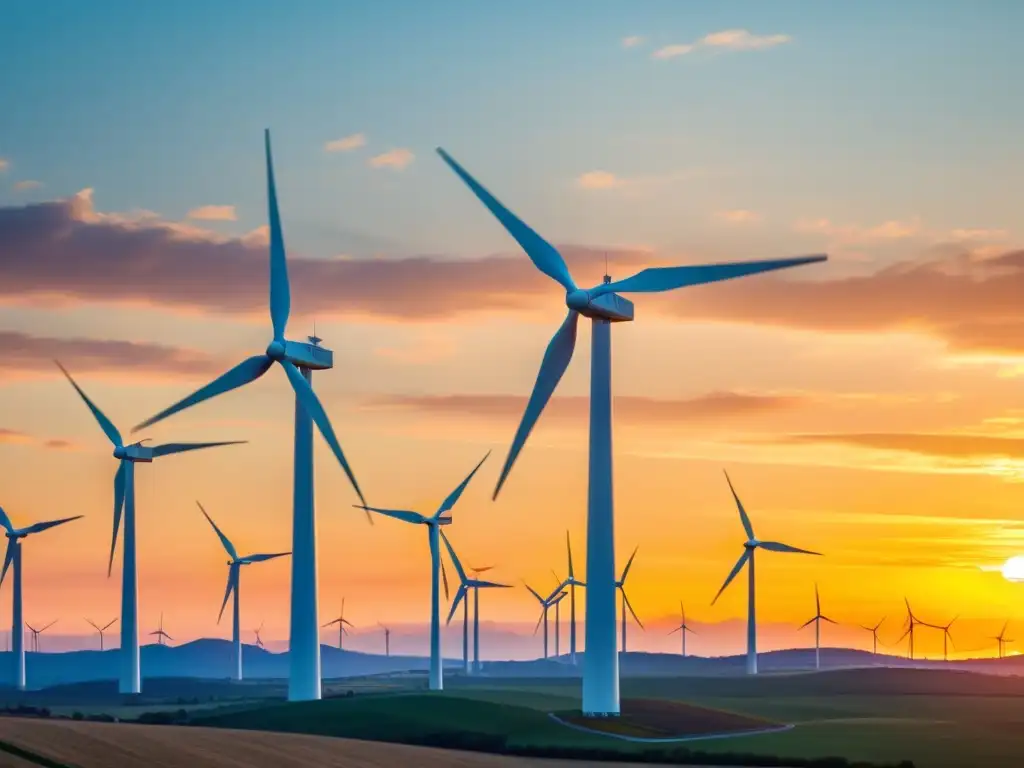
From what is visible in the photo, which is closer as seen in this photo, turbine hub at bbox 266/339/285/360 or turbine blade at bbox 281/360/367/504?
turbine blade at bbox 281/360/367/504

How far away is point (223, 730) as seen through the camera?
325ft

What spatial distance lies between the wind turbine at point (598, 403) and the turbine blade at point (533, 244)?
6cm

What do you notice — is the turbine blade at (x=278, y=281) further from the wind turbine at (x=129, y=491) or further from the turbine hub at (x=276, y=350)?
the wind turbine at (x=129, y=491)

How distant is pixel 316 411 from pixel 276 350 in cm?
952

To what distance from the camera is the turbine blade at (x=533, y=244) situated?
110 metres

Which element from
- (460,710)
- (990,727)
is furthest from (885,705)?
(460,710)

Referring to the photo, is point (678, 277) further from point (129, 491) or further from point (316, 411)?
point (129, 491)

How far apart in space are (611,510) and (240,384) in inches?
1241

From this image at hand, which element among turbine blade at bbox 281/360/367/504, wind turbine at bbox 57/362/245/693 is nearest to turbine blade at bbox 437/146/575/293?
turbine blade at bbox 281/360/367/504

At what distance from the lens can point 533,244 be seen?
111 metres

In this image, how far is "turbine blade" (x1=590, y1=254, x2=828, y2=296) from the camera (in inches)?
3915

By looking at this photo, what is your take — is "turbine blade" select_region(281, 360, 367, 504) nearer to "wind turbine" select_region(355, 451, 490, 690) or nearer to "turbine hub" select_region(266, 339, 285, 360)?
"turbine hub" select_region(266, 339, 285, 360)

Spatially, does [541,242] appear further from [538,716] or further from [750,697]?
[750,697]

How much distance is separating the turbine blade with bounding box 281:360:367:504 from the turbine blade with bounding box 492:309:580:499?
33.9ft
